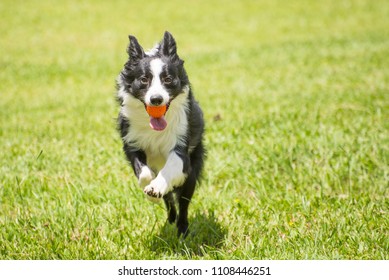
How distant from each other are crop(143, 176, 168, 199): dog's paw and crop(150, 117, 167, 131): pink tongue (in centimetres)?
41

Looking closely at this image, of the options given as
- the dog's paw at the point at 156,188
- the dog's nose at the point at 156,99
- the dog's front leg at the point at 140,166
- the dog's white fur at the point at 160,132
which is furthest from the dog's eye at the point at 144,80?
the dog's paw at the point at 156,188

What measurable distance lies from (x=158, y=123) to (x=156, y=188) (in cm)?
53

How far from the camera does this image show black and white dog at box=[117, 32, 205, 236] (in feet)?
12.3

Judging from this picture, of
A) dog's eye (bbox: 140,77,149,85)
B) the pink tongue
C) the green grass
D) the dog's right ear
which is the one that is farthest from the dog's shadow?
the dog's right ear

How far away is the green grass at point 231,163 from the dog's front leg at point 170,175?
57cm

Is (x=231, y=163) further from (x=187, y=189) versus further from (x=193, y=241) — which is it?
(x=193, y=241)

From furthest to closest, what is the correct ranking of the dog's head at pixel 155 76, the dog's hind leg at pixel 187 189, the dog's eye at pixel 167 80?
the dog's hind leg at pixel 187 189
the dog's eye at pixel 167 80
the dog's head at pixel 155 76

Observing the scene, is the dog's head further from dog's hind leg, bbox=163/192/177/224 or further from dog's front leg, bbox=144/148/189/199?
dog's hind leg, bbox=163/192/177/224

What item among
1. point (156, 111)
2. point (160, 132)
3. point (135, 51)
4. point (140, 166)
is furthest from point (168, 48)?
point (140, 166)

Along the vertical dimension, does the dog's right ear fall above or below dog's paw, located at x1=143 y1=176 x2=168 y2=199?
above

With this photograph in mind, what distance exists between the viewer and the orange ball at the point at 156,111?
12.2ft

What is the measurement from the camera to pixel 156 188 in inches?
142

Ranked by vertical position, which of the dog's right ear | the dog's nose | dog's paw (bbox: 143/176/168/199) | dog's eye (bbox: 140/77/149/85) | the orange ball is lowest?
dog's paw (bbox: 143/176/168/199)

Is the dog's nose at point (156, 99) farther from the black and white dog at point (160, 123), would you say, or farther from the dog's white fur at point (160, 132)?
the dog's white fur at point (160, 132)
